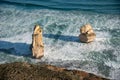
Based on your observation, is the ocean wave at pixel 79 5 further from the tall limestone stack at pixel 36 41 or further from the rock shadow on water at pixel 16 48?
the tall limestone stack at pixel 36 41

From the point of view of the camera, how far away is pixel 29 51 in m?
26.9

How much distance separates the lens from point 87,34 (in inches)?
1037

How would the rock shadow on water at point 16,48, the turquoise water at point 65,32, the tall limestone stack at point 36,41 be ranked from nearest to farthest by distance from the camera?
1. the tall limestone stack at point 36,41
2. the turquoise water at point 65,32
3. the rock shadow on water at point 16,48

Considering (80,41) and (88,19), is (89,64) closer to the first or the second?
(80,41)

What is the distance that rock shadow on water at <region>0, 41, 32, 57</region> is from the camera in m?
26.7

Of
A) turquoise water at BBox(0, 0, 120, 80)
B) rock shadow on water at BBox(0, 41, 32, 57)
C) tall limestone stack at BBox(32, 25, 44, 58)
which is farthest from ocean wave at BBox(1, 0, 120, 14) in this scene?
tall limestone stack at BBox(32, 25, 44, 58)

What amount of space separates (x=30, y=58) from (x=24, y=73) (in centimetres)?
1044

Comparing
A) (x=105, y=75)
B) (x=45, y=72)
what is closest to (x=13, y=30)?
(x=105, y=75)

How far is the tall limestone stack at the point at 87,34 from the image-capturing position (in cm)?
2648

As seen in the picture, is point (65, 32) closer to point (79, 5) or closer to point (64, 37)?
point (64, 37)

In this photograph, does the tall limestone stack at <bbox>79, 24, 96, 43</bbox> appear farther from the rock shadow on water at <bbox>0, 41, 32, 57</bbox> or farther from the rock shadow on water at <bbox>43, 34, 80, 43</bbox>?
the rock shadow on water at <bbox>0, 41, 32, 57</bbox>

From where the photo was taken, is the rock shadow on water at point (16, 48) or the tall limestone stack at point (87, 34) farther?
the rock shadow on water at point (16, 48)

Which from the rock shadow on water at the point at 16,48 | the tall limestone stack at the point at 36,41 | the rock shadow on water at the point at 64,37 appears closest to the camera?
the tall limestone stack at the point at 36,41

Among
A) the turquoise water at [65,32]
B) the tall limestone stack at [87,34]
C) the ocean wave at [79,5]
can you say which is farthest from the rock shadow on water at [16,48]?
the ocean wave at [79,5]
